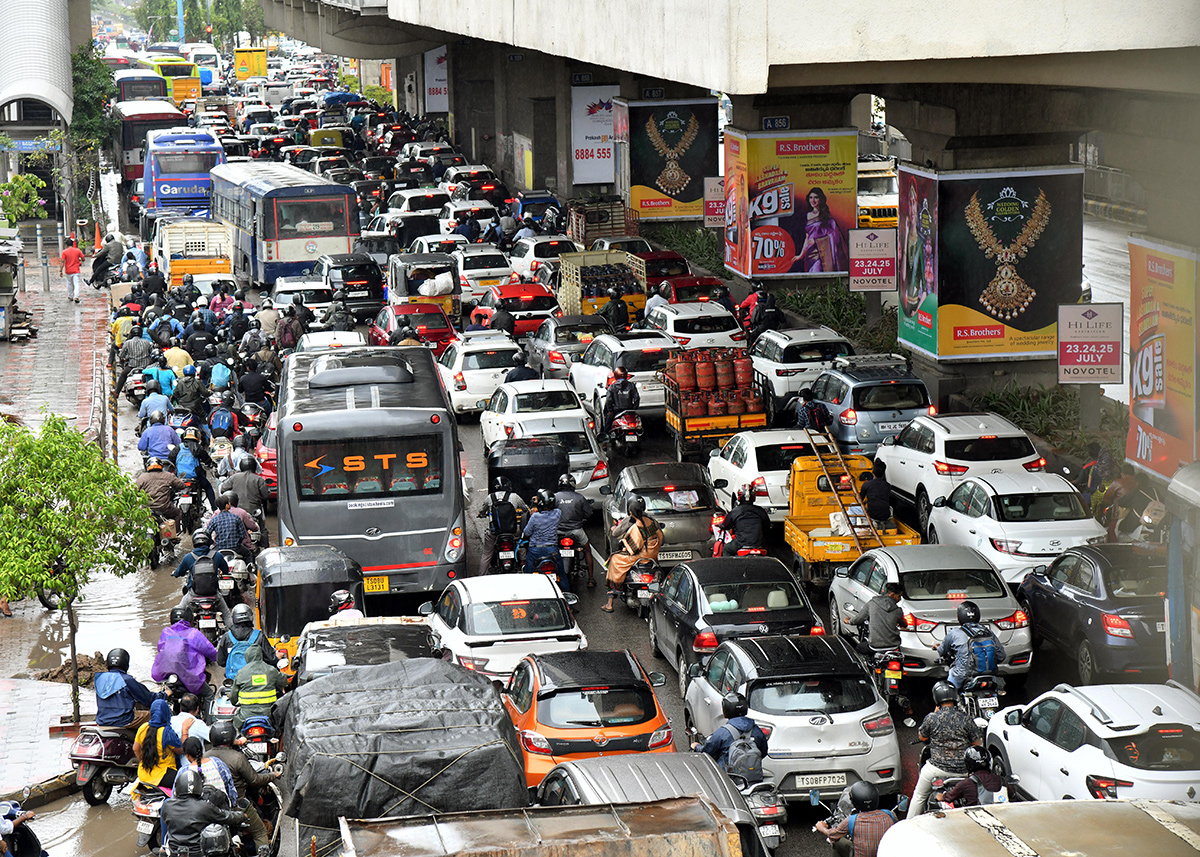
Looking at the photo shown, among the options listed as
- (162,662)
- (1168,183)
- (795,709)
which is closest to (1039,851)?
(795,709)

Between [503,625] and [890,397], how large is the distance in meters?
10.3

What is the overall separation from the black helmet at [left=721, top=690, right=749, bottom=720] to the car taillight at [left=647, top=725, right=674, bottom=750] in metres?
0.49

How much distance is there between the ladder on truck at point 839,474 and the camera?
19.0 meters

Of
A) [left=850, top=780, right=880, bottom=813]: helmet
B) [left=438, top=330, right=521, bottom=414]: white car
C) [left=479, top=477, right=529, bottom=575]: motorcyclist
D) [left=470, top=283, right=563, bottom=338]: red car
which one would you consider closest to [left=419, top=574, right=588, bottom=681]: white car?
[left=479, top=477, right=529, bottom=575]: motorcyclist

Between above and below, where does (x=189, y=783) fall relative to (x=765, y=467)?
below

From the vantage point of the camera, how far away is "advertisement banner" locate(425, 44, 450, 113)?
253 ft

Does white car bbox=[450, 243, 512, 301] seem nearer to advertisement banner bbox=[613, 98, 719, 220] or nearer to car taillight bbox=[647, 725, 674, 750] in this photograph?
advertisement banner bbox=[613, 98, 719, 220]

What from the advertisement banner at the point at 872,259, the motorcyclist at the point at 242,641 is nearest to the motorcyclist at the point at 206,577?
the motorcyclist at the point at 242,641

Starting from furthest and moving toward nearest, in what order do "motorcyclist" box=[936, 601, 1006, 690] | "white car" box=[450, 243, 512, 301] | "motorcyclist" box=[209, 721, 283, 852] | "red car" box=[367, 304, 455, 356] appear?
"white car" box=[450, 243, 512, 301] < "red car" box=[367, 304, 455, 356] < "motorcyclist" box=[936, 601, 1006, 690] < "motorcyclist" box=[209, 721, 283, 852]

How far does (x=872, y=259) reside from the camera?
30.5 m

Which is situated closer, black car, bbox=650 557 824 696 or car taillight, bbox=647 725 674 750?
car taillight, bbox=647 725 674 750

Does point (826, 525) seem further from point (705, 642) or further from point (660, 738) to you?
point (660, 738)

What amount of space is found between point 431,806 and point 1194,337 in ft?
34.3

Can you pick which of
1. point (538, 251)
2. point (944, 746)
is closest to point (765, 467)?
point (944, 746)
